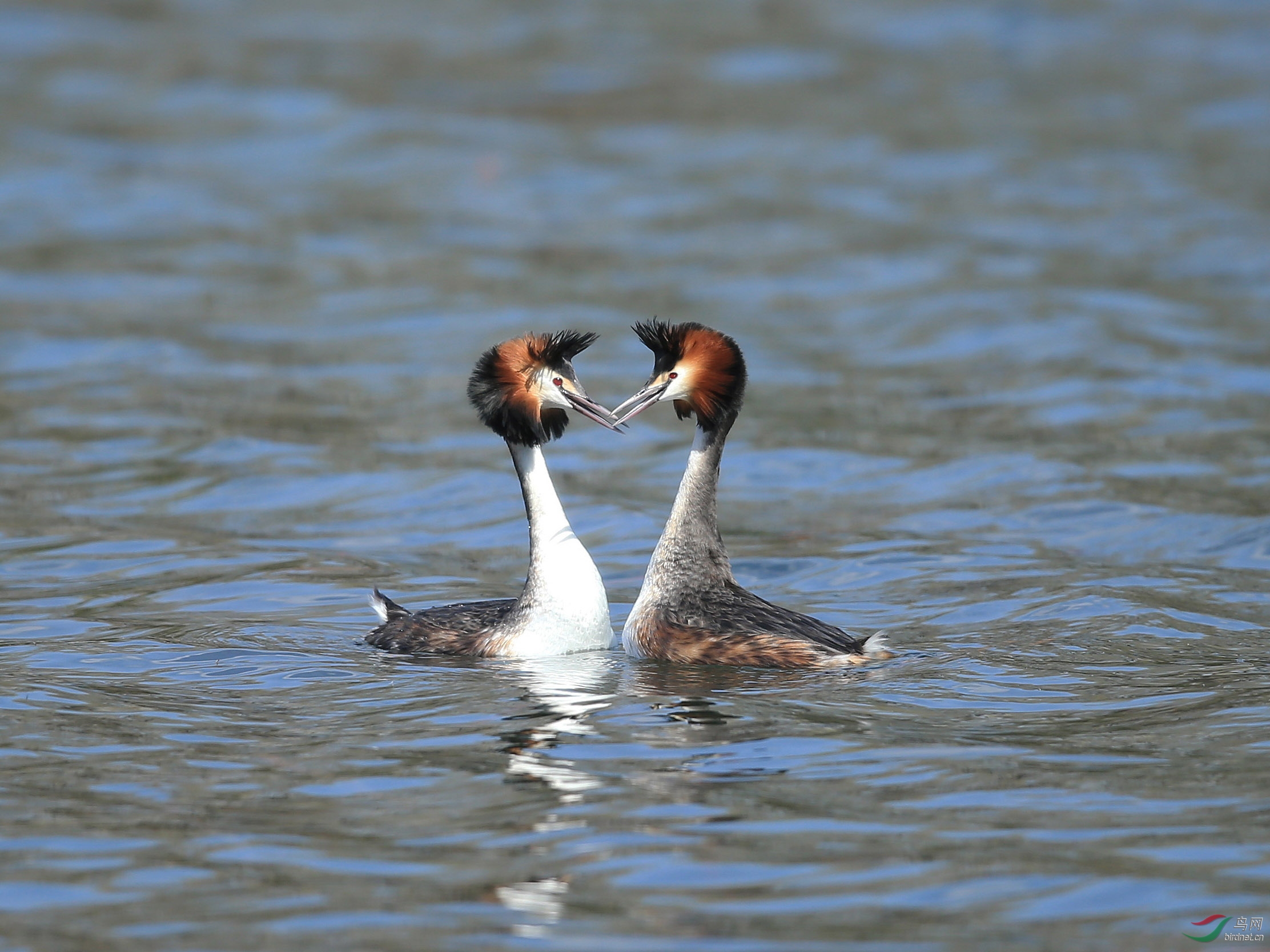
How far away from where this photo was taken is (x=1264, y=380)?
57.5ft

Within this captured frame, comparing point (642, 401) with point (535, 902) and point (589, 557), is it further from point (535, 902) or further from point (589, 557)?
point (535, 902)

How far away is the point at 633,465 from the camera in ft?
51.0

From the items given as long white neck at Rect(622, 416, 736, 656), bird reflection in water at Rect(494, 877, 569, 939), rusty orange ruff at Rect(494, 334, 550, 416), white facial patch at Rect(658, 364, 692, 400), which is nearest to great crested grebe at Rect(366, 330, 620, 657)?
rusty orange ruff at Rect(494, 334, 550, 416)

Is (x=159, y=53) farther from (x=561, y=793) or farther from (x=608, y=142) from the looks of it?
(x=561, y=793)

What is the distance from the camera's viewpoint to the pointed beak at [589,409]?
9.33 meters

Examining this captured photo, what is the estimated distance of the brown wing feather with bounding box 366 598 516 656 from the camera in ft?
31.3

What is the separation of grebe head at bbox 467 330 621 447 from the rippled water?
1.28 meters

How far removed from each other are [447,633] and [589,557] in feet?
2.70

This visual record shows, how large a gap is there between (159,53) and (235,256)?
10366 mm

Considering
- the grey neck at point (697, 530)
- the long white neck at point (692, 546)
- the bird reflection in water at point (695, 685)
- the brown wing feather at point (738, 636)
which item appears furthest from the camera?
the grey neck at point (697, 530)

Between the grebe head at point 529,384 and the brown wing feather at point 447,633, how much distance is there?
95 centimetres

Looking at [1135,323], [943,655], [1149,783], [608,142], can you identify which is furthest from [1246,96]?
[1149,783]

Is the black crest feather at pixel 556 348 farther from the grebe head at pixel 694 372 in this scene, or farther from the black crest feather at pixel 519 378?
the grebe head at pixel 694 372

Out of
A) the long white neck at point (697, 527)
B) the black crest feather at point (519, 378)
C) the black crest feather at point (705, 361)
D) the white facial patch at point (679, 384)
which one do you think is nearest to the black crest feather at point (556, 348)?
the black crest feather at point (519, 378)
